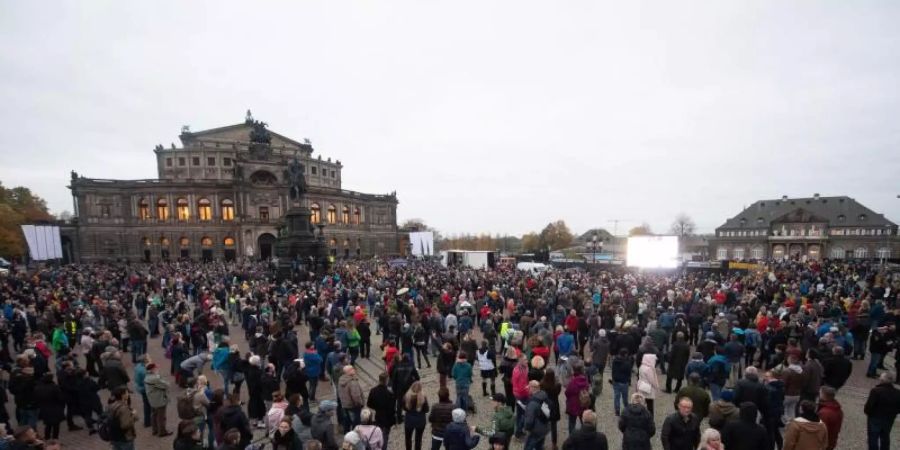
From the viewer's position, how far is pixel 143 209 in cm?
5403

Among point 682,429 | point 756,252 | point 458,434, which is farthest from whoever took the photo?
point 756,252

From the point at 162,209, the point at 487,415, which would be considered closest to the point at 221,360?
the point at 487,415

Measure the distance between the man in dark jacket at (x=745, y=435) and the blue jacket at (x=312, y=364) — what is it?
7.45 meters

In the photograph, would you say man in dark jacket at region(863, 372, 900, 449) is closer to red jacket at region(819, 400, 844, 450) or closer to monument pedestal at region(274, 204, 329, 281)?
red jacket at region(819, 400, 844, 450)

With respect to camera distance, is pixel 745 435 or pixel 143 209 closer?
pixel 745 435

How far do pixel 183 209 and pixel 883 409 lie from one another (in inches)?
2593

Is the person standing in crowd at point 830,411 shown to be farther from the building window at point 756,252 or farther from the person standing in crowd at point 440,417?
the building window at point 756,252

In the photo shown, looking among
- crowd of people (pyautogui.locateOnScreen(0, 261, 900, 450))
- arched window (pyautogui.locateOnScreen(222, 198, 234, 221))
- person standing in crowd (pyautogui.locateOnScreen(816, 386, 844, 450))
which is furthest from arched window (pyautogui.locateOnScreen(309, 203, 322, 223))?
person standing in crowd (pyautogui.locateOnScreen(816, 386, 844, 450))

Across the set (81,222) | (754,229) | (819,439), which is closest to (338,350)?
(819,439)

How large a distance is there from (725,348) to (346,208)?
61252 millimetres

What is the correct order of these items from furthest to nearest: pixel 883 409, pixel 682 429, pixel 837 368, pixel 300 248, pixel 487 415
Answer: pixel 300 248, pixel 487 415, pixel 837 368, pixel 883 409, pixel 682 429

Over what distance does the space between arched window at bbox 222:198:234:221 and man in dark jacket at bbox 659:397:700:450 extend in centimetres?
6166

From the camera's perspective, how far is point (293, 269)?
90.0 feet

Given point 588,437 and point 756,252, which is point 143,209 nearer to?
point 588,437
